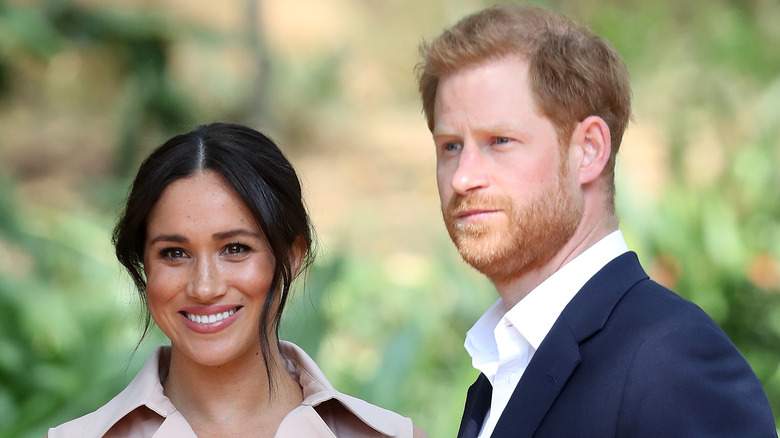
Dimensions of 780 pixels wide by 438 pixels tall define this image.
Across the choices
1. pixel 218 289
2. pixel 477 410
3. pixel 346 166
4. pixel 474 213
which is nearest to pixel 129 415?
pixel 218 289

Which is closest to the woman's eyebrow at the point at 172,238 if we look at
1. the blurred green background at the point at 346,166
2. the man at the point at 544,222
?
the man at the point at 544,222

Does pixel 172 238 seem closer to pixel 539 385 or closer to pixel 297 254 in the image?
pixel 297 254

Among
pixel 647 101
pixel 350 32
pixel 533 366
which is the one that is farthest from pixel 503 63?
pixel 350 32

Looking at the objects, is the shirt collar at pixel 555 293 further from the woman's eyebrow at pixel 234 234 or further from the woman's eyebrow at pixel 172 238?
the woman's eyebrow at pixel 172 238

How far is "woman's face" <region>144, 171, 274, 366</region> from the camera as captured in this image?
2232 millimetres

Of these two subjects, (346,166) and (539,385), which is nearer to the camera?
(539,385)

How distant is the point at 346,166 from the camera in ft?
32.0

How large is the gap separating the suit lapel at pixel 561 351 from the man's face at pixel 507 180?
146mm

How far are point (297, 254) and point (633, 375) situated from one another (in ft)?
3.12

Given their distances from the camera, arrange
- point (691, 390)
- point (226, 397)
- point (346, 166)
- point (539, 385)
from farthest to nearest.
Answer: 1. point (346, 166)
2. point (226, 397)
3. point (539, 385)
4. point (691, 390)

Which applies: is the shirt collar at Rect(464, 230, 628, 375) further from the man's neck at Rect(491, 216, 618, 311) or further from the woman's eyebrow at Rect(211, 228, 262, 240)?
the woman's eyebrow at Rect(211, 228, 262, 240)

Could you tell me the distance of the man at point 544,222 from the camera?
1890mm

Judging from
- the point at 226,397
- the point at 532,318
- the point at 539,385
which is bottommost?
the point at 539,385

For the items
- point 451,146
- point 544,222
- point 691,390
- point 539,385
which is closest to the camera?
point 691,390
